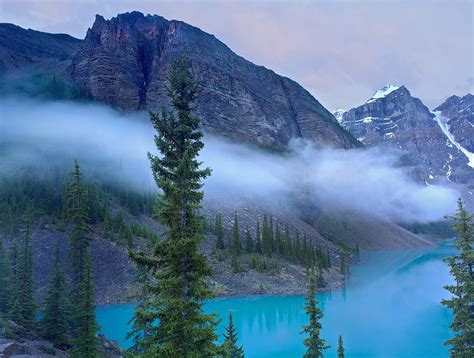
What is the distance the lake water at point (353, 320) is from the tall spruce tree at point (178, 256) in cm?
3270

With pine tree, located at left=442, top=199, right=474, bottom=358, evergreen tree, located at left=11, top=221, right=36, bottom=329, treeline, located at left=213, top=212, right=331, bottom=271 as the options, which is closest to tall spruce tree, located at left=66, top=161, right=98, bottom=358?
evergreen tree, located at left=11, top=221, right=36, bottom=329

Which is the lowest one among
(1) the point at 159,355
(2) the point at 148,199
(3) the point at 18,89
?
(1) the point at 159,355

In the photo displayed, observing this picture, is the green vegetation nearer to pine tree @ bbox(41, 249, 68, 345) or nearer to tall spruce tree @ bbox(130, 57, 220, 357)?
pine tree @ bbox(41, 249, 68, 345)

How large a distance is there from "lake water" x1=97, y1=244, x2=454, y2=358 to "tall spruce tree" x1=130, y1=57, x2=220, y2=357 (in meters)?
32.7

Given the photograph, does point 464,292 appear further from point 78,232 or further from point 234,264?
point 234,264

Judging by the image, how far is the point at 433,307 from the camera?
65.2 m

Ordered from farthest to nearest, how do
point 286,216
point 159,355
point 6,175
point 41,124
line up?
point 41,124
point 286,216
point 6,175
point 159,355

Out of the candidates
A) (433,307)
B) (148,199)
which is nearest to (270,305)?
(433,307)

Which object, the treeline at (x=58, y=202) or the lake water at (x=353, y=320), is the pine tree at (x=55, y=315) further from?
the treeline at (x=58, y=202)

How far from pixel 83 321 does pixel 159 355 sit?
40.5ft

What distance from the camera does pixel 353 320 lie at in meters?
55.6

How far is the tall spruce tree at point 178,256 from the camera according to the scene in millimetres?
11266

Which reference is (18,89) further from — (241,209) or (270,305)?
(270,305)

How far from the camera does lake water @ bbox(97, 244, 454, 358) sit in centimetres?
4312
